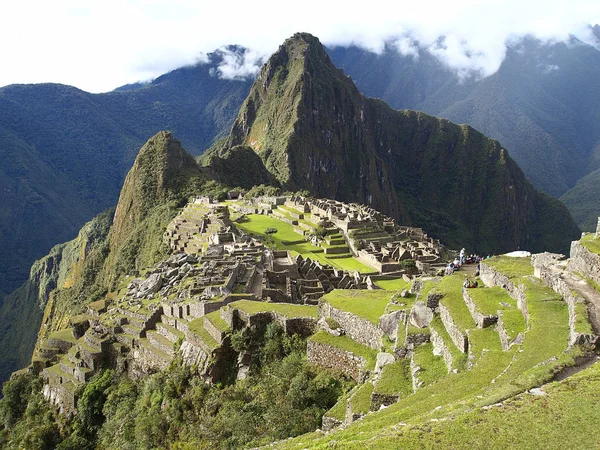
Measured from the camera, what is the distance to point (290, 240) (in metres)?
55.0

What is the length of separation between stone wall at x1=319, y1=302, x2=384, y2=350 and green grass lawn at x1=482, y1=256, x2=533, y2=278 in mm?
3824

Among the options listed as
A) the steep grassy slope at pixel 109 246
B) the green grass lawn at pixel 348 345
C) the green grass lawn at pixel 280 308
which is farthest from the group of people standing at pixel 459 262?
the steep grassy slope at pixel 109 246

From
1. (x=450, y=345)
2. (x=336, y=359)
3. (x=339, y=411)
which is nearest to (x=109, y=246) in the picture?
(x=336, y=359)

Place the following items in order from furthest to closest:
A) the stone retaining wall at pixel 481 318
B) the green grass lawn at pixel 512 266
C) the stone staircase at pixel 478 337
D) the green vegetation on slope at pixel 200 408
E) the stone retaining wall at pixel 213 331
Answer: the stone retaining wall at pixel 213 331, the green grass lawn at pixel 512 266, the green vegetation on slope at pixel 200 408, the stone retaining wall at pixel 481 318, the stone staircase at pixel 478 337

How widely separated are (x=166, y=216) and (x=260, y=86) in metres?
129

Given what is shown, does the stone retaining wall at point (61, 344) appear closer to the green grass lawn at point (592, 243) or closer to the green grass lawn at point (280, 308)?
the green grass lawn at point (280, 308)

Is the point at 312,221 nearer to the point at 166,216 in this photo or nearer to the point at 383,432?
the point at 166,216

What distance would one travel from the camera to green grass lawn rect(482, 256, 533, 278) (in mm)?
13840

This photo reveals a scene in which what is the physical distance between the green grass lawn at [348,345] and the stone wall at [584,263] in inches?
210

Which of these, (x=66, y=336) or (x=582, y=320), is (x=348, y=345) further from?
(x=66, y=336)

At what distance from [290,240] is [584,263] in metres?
43.7

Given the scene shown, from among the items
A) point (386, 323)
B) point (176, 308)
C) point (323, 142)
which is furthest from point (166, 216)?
point (323, 142)

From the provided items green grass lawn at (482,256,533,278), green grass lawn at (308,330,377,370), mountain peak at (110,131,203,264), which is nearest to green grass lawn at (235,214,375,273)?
green grass lawn at (482,256,533,278)

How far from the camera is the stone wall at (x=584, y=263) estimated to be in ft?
36.9
